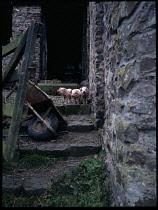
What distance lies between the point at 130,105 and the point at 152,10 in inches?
31.0

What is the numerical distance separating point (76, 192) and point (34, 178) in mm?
660

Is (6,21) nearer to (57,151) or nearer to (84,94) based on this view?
(84,94)

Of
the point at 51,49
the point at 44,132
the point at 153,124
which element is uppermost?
the point at 51,49

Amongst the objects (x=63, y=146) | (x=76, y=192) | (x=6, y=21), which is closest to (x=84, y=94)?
(x=63, y=146)

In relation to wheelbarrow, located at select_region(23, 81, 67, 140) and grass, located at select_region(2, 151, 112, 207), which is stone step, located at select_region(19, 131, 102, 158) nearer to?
wheelbarrow, located at select_region(23, 81, 67, 140)

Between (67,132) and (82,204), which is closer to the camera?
(82,204)

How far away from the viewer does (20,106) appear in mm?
1997

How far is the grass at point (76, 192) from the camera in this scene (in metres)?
2.12

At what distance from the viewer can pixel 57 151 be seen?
10.2ft

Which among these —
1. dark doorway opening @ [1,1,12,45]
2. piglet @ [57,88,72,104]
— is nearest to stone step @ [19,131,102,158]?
piglet @ [57,88,72,104]

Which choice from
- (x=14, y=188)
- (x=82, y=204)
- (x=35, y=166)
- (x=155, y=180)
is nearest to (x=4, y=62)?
Result: (x=35, y=166)

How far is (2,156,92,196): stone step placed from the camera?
7.62 feet

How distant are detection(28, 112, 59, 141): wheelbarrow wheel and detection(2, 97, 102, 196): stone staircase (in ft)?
0.38

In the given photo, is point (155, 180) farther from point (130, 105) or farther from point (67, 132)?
point (67, 132)
